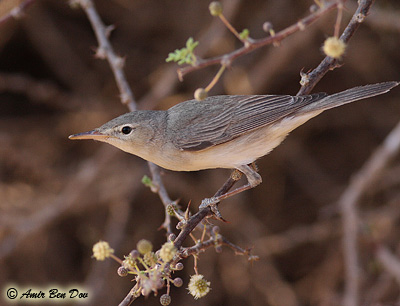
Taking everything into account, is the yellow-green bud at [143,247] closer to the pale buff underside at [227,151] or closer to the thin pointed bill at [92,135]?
the pale buff underside at [227,151]

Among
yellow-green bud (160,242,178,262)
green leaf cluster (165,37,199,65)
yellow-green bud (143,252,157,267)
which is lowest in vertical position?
yellow-green bud (160,242,178,262)

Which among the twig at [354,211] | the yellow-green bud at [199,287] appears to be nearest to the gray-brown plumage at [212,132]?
the yellow-green bud at [199,287]

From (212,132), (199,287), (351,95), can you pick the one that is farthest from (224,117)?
(199,287)

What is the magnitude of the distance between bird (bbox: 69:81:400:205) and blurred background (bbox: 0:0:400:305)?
1.85m

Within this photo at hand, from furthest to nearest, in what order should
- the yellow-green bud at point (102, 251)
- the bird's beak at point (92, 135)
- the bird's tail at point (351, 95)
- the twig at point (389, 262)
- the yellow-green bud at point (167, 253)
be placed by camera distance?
the twig at point (389, 262) → the bird's beak at point (92, 135) → the bird's tail at point (351, 95) → the yellow-green bud at point (102, 251) → the yellow-green bud at point (167, 253)

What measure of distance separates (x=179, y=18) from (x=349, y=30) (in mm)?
4437

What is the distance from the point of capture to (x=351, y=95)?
3447 millimetres

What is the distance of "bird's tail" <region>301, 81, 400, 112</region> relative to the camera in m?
3.33

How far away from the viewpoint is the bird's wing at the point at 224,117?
3.78 metres

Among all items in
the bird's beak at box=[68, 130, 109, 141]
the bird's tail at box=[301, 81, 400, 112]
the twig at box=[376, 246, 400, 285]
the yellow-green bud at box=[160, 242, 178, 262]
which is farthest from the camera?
the twig at box=[376, 246, 400, 285]

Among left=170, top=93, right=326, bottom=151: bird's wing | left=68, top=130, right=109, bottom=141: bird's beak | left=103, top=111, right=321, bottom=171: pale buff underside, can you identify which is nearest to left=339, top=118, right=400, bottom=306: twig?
left=103, top=111, right=321, bottom=171: pale buff underside

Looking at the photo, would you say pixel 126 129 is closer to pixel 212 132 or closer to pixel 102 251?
pixel 212 132
